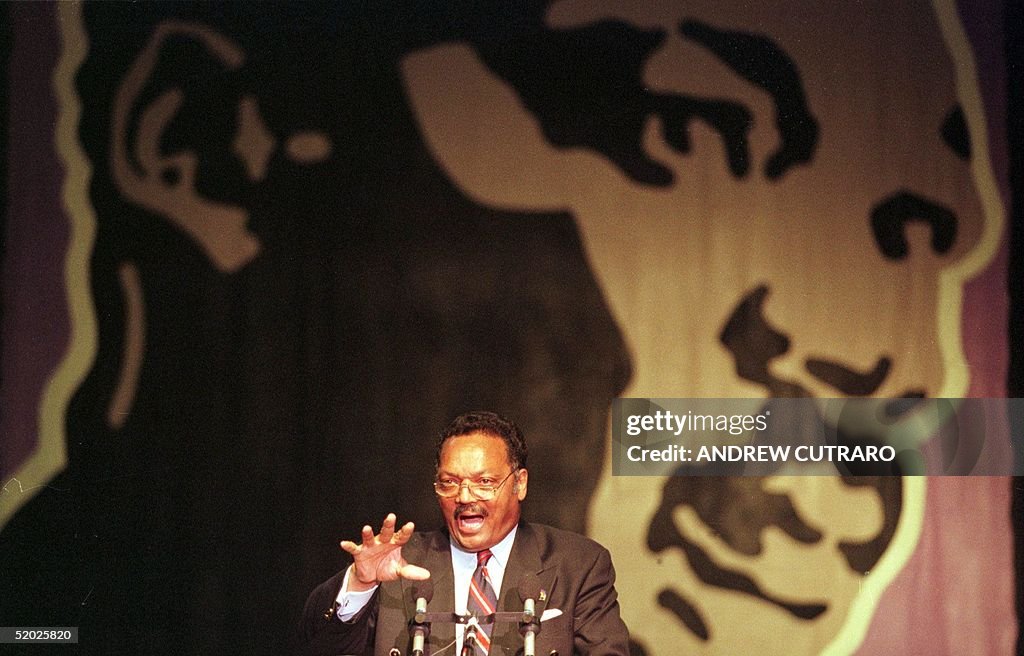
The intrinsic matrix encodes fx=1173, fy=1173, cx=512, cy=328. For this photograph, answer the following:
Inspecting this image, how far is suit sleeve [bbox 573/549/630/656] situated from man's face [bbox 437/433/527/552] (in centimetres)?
30

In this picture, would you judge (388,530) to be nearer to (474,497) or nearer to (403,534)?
(403,534)

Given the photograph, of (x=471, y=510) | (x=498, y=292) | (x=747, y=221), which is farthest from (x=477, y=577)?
(x=747, y=221)

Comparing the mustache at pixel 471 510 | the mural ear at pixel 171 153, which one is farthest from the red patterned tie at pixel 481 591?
the mural ear at pixel 171 153

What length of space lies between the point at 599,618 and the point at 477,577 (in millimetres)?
375

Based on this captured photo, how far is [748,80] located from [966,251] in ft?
3.24

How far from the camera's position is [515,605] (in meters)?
3.29

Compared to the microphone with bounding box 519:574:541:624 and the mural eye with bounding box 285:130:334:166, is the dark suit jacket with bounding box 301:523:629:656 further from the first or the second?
the mural eye with bounding box 285:130:334:166

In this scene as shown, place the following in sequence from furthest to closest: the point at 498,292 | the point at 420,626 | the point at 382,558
Result: the point at 498,292 < the point at 382,558 < the point at 420,626

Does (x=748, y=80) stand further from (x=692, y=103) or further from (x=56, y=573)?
(x=56, y=573)

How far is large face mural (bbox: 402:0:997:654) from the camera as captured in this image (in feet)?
13.5

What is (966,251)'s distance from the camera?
4.18 metres

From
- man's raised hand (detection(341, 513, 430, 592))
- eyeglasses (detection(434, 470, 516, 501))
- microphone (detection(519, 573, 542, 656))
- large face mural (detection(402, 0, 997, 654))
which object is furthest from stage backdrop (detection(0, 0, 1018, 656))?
microphone (detection(519, 573, 542, 656))

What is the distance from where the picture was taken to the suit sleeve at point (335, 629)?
3346mm

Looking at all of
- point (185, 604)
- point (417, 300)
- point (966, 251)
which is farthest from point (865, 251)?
point (185, 604)
